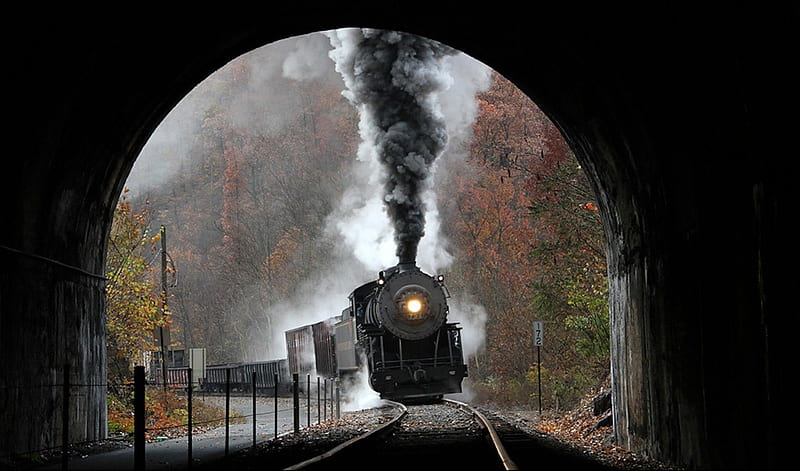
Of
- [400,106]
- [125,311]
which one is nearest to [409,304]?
[400,106]

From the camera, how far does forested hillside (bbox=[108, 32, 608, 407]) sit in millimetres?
23828

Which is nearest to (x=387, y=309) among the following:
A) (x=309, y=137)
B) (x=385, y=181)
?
(x=385, y=181)

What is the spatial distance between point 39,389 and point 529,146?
1363 inches

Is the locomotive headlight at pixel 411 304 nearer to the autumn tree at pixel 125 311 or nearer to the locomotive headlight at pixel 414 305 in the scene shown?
the locomotive headlight at pixel 414 305

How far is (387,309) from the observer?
87.2 ft

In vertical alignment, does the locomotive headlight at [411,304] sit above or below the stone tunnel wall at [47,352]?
above

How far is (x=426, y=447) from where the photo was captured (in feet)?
44.8

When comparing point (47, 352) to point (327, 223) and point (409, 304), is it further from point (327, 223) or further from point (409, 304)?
point (327, 223)

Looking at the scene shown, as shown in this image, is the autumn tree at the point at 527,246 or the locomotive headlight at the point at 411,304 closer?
the autumn tree at the point at 527,246

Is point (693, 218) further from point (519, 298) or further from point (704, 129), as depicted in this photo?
point (519, 298)

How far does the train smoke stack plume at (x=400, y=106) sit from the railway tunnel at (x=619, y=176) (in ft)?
35.3

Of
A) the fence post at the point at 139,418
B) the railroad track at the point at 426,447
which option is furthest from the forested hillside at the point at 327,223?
the fence post at the point at 139,418

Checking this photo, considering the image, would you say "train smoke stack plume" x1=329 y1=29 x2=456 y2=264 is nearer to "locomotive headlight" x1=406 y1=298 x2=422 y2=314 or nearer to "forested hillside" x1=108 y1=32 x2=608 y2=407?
"locomotive headlight" x1=406 y1=298 x2=422 y2=314

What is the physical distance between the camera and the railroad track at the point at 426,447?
11031 millimetres
